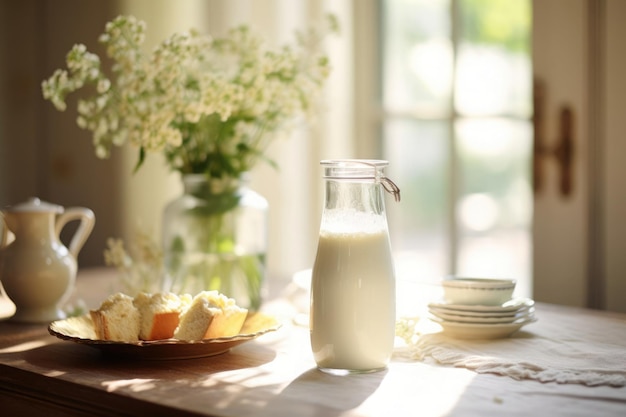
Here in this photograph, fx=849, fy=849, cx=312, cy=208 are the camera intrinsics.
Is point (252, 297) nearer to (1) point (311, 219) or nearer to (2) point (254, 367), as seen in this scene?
(2) point (254, 367)

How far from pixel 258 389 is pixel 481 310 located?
1.37ft

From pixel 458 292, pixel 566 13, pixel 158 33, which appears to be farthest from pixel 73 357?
pixel 158 33

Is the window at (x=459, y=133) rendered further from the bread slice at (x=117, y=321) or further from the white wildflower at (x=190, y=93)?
the bread slice at (x=117, y=321)

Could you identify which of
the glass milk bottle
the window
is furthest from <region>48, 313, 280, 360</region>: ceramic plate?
the window

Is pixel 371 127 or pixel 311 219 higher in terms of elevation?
pixel 371 127

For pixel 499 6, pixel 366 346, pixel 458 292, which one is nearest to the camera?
pixel 366 346

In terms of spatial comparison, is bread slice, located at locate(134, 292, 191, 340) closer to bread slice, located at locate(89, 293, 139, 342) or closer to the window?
bread slice, located at locate(89, 293, 139, 342)

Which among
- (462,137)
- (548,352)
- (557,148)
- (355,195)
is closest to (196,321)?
(355,195)

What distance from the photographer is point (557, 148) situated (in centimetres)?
210

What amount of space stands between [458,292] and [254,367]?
38 cm

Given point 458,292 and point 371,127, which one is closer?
point 458,292

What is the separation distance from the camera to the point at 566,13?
2057mm

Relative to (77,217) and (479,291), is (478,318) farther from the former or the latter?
(77,217)

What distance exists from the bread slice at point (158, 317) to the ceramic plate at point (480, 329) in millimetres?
415
